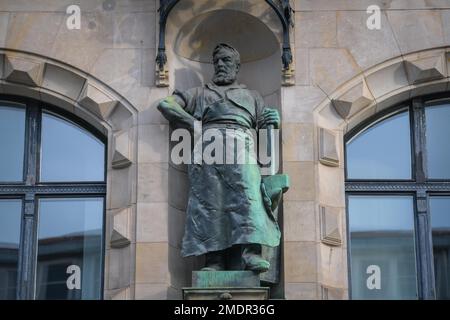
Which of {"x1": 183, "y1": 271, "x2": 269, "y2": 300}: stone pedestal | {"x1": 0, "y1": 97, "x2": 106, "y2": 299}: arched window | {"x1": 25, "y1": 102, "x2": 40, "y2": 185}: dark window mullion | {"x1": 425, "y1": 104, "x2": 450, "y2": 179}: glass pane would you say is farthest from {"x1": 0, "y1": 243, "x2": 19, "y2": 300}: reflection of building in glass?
{"x1": 425, "y1": 104, "x2": 450, "y2": 179}: glass pane

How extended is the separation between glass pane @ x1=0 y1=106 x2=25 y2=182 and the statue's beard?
256 cm

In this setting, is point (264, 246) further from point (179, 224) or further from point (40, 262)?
point (40, 262)

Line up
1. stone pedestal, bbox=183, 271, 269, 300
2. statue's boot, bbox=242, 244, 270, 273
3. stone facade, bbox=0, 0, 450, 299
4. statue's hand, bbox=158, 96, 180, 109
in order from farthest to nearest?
statue's hand, bbox=158, 96, 180, 109, stone facade, bbox=0, 0, 450, 299, statue's boot, bbox=242, 244, 270, 273, stone pedestal, bbox=183, 271, 269, 300

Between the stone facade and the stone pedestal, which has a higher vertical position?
the stone facade

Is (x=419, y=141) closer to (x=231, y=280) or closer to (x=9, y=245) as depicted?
(x=231, y=280)

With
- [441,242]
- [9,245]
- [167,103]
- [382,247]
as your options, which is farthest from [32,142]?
[441,242]

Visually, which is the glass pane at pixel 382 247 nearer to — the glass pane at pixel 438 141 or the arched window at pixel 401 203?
the arched window at pixel 401 203

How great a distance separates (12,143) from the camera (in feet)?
68.7

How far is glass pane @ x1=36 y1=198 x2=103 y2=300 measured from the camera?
20.2 m

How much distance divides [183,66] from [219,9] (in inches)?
32.2

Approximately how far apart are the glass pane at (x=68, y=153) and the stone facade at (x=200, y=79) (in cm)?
31

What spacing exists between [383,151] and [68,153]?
3.84 meters

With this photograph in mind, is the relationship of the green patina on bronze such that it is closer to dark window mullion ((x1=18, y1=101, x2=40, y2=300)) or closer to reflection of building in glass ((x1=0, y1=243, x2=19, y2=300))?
dark window mullion ((x1=18, y1=101, x2=40, y2=300))

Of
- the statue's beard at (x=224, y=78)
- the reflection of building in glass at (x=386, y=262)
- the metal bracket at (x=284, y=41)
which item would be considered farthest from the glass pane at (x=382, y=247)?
the statue's beard at (x=224, y=78)
